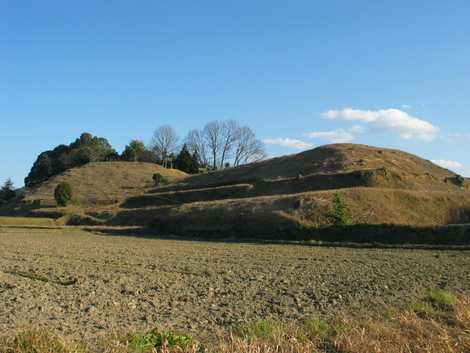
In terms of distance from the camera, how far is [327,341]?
7.58 metres

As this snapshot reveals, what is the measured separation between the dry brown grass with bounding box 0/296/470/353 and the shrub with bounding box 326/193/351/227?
2551 centimetres

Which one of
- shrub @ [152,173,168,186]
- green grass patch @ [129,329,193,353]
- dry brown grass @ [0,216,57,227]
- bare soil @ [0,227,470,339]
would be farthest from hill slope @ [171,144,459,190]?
green grass patch @ [129,329,193,353]

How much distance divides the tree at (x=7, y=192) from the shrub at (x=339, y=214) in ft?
248

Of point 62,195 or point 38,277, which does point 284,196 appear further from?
point 62,195

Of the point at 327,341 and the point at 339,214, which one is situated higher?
the point at 339,214

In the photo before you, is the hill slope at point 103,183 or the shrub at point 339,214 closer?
the shrub at point 339,214

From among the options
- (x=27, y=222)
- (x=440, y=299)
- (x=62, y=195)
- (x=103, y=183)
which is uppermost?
(x=103, y=183)

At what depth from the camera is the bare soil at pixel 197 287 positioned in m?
9.71

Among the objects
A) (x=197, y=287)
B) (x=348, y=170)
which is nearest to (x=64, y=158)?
(x=348, y=170)

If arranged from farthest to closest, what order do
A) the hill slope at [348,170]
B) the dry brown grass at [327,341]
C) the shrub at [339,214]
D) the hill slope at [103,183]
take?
1. the hill slope at [103,183]
2. the hill slope at [348,170]
3. the shrub at [339,214]
4. the dry brown grass at [327,341]

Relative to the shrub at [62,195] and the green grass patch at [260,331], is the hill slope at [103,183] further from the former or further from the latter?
the green grass patch at [260,331]

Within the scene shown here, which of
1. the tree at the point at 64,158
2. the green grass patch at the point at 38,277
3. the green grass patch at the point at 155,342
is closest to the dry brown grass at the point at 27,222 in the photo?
the green grass patch at the point at 38,277

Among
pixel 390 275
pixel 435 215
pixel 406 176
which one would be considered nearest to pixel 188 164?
pixel 406 176

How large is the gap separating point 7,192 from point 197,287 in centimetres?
9180
